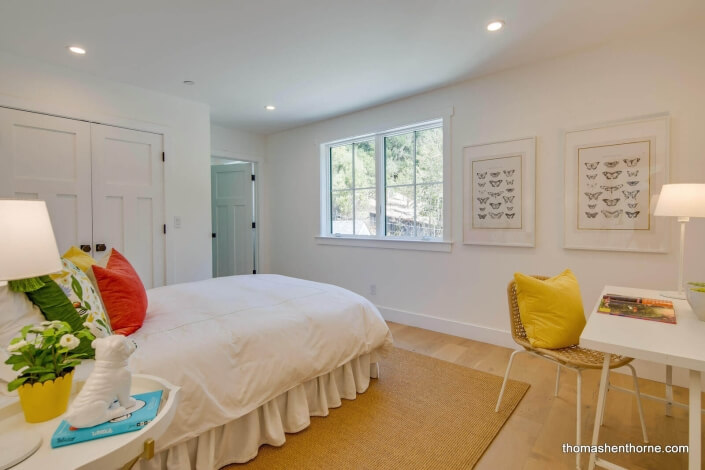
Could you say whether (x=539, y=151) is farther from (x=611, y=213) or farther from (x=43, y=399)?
(x=43, y=399)

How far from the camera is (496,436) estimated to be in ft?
6.11

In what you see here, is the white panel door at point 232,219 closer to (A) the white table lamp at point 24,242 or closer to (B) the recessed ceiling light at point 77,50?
(B) the recessed ceiling light at point 77,50

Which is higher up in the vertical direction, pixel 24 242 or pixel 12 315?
pixel 24 242

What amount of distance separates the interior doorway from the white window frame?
3.79 feet

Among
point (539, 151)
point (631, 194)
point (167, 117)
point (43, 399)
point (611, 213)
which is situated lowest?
point (43, 399)

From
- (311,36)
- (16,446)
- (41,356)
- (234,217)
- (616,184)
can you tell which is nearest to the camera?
(16,446)

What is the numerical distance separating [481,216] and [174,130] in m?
3.18

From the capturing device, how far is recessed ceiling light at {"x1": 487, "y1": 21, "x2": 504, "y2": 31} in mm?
2262

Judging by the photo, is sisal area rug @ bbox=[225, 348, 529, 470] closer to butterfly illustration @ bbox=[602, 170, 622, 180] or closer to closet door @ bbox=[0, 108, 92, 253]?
butterfly illustration @ bbox=[602, 170, 622, 180]

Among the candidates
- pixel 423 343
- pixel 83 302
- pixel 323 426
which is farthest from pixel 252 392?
pixel 423 343

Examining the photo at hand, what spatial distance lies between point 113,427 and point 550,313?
1.92m

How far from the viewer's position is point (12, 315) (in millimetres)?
1189

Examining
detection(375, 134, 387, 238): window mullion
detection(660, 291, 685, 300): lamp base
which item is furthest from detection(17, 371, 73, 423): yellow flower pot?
A: detection(375, 134, 387, 238): window mullion

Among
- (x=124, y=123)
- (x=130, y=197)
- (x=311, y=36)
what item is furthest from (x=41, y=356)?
(x=124, y=123)
